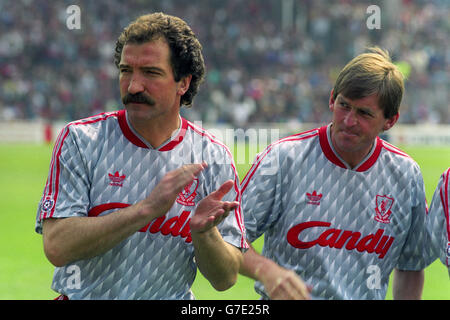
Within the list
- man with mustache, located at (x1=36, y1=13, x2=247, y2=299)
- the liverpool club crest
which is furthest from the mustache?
the liverpool club crest

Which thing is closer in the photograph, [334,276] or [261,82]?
[334,276]

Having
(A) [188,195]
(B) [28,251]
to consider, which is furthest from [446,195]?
(B) [28,251]

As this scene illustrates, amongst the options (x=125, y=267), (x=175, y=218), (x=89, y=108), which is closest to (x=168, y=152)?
(x=175, y=218)

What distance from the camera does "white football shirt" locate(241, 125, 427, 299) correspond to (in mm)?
3285

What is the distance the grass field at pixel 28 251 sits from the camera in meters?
6.46

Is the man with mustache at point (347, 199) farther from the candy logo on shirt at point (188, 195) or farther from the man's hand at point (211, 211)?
the man's hand at point (211, 211)

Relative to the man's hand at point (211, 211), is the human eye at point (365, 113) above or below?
above

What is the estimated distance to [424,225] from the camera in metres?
3.37

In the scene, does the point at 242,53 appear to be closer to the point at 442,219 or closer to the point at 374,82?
the point at 374,82

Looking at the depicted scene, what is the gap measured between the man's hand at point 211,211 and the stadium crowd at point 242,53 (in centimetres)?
2305

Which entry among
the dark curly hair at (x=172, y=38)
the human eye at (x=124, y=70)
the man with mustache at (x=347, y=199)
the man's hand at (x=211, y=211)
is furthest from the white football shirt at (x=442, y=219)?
the human eye at (x=124, y=70)

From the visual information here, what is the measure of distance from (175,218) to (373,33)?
1133 inches

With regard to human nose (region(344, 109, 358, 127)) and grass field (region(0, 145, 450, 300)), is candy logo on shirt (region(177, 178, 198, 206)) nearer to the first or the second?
human nose (region(344, 109, 358, 127))

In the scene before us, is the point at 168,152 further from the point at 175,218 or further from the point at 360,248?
the point at 360,248
